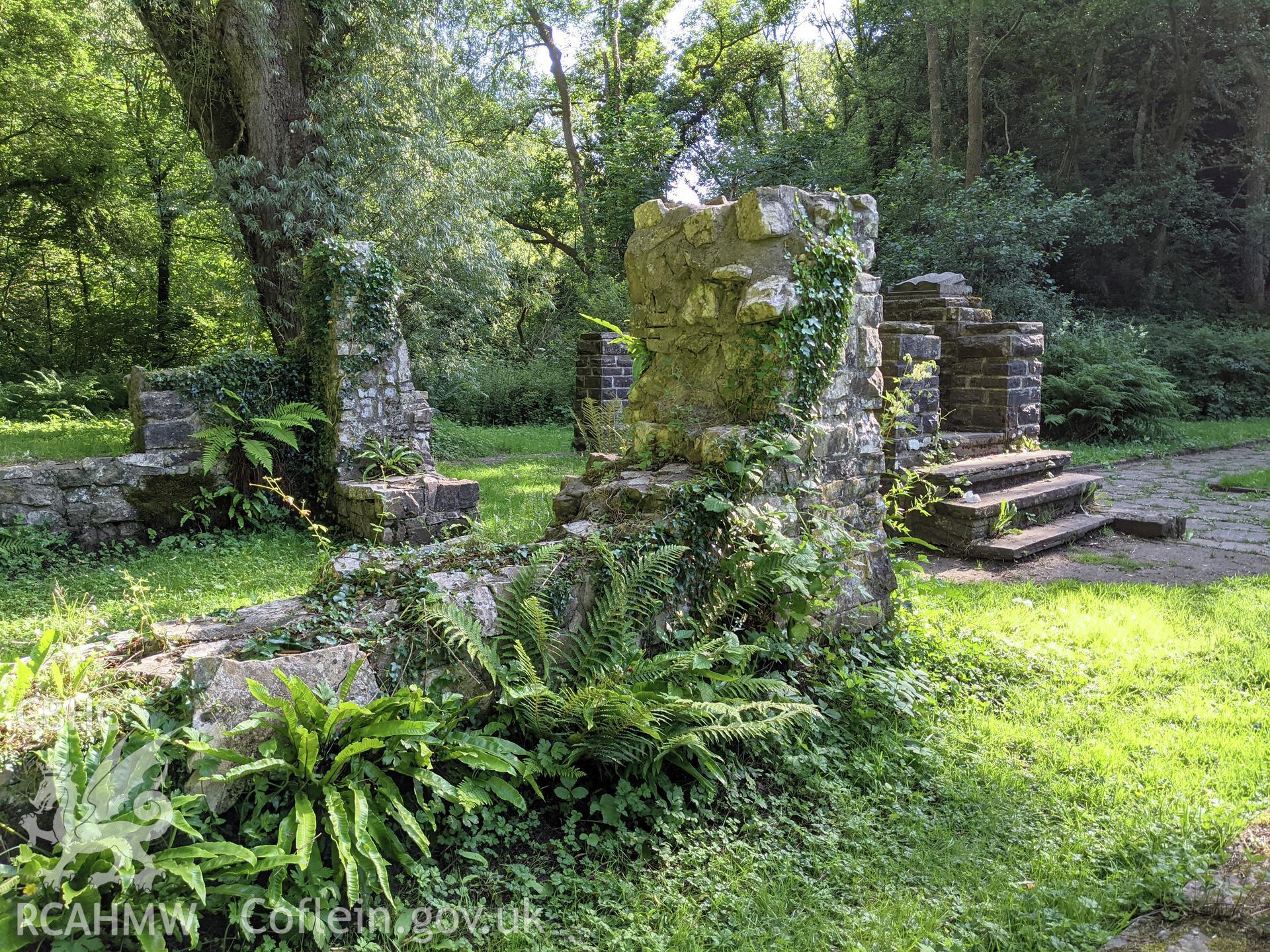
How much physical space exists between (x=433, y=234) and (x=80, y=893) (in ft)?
36.6

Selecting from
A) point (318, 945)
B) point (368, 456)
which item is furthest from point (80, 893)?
point (368, 456)

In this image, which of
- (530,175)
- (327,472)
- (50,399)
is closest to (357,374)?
(327,472)

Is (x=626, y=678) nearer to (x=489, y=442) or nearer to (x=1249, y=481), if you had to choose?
(x=1249, y=481)

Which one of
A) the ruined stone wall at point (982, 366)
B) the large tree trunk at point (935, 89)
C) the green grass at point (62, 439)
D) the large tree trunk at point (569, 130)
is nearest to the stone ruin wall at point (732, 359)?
the ruined stone wall at point (982, 366)

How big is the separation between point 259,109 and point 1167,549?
1182 centimetres

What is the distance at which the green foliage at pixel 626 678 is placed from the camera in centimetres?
313

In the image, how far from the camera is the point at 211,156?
→ 11023mm

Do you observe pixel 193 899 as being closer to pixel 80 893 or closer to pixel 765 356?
pixel 80 893

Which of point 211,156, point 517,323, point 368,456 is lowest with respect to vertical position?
point 368,456

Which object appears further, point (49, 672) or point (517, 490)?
point (517, 490)

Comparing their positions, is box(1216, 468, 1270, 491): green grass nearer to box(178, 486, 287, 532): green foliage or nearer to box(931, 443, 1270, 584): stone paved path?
box(931, 443, 1270, 584): stone paved path

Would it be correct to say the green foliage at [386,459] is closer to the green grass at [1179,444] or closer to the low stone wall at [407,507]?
the low stone wall at [407,507]

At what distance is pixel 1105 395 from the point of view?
13.4 m

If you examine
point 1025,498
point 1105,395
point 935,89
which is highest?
point 935,89
